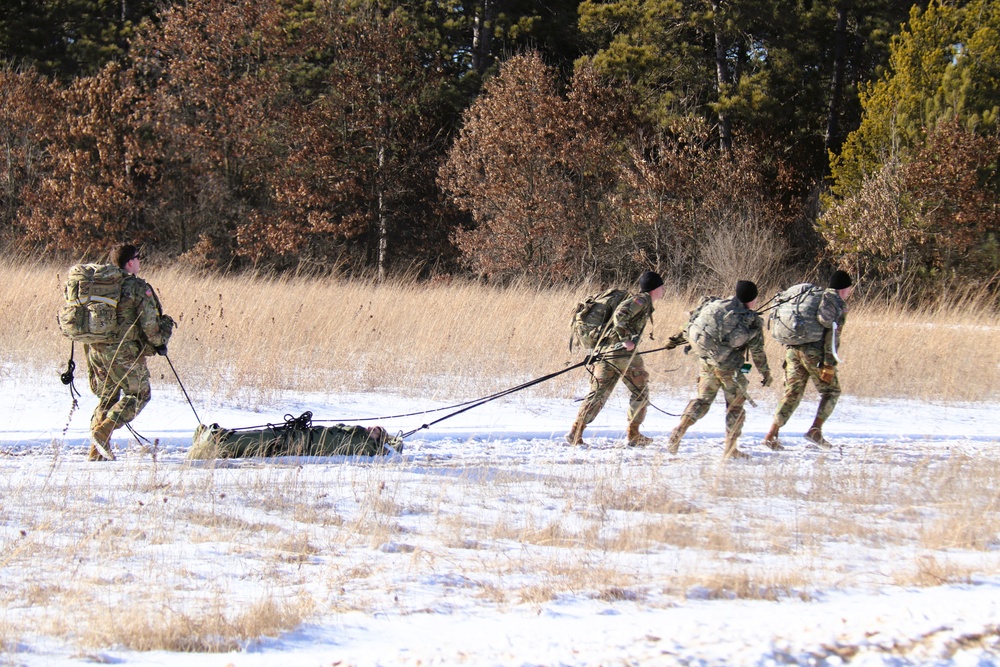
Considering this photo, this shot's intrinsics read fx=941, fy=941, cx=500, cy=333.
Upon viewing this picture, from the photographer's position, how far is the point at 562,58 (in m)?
27.7

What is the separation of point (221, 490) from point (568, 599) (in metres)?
2.58

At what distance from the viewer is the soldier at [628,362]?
766 cm

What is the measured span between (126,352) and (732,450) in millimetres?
4700

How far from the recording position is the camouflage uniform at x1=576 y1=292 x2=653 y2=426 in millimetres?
7664

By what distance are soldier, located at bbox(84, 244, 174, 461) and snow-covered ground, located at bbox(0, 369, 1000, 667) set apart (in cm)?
30

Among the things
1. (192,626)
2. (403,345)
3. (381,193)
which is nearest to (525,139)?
(381,193)

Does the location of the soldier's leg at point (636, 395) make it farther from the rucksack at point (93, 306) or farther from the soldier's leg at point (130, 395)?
the rucksack at point (93, 306)

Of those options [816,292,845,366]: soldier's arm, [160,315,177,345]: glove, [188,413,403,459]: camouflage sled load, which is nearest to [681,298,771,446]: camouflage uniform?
[816,292,845,366]: soldier's arm

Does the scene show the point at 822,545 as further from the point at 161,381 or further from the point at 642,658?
the point at 161,381

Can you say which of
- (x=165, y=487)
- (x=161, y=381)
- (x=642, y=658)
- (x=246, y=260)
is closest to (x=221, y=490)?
(x=165, y=487)

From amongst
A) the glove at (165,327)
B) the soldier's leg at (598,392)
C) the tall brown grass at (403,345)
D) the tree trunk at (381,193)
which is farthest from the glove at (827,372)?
the tree trunk at (381,193)

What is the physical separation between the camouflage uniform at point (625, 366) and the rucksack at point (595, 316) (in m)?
0.07

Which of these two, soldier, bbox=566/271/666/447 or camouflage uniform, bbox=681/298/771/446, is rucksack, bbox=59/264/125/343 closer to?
soldier, bbox=566/271/666/447

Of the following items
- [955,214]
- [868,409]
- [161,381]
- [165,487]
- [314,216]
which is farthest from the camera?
[314,216]
